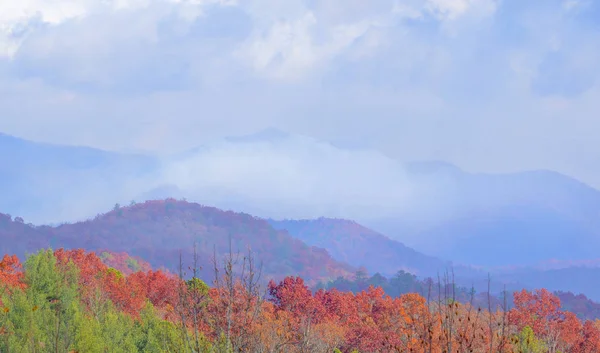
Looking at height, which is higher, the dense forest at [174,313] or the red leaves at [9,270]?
the red leaves at [9,270]

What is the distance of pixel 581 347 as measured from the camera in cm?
4909

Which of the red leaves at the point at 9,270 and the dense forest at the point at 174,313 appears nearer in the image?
the dense forest at the point at 174,313

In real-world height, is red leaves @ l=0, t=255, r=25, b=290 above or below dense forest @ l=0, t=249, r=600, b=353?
above

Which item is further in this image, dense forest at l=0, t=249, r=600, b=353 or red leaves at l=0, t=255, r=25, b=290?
red leaves at l=0, t=255, r=25, b=290

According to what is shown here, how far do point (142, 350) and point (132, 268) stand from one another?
124284 millimetres

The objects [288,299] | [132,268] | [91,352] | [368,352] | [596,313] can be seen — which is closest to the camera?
[91,352]

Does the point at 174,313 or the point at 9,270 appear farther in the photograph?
the point at 9,270

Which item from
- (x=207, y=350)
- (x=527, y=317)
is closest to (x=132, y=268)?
(x=527, y=317)

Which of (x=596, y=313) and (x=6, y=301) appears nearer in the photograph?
(x=6, y=301)

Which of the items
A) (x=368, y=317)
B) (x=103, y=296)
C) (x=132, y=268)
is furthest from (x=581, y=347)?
(x=132, y=268)

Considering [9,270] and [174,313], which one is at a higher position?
[9,270]

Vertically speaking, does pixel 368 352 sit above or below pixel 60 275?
below

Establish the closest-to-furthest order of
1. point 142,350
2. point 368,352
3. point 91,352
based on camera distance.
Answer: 1. point 91,352
2. point 142,350
3. point 368,352

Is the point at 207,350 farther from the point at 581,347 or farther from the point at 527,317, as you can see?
the point at 527,317
